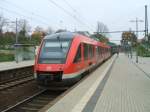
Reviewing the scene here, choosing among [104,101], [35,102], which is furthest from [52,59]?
[104,101]

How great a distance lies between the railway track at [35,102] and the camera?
440 inches

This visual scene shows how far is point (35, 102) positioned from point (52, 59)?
263 cm

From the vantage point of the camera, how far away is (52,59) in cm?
1447

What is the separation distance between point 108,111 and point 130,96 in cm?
283

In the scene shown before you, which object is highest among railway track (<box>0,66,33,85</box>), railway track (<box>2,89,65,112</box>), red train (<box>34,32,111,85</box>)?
red train (<box>34,32,111,85</box>)

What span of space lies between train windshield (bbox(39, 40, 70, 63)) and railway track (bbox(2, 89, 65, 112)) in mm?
1578

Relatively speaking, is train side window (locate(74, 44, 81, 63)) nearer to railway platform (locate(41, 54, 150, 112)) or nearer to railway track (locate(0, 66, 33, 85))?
railway platform (locate(41, 54, 150, 112))

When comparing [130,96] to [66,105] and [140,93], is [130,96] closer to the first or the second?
[140,93]

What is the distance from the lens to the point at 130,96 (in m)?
10.8

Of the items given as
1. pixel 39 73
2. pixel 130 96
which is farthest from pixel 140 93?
pixel 39 73

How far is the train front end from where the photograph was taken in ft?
45.1

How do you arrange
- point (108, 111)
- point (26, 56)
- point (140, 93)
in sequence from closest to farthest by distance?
point (108, 111), point (140, 93), point (26, 56)

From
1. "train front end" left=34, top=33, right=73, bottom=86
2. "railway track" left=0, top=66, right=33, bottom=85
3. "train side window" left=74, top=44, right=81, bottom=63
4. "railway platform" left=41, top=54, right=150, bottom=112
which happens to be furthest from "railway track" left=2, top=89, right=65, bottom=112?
"railway track" left=0, top=66, right=33, bottom=85

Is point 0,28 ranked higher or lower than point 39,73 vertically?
higher
